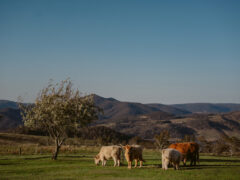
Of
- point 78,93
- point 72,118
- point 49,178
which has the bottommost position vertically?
point 49,178

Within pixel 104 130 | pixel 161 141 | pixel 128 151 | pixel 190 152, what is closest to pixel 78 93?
pixel 128 151

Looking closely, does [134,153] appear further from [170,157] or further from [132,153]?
[170,157]

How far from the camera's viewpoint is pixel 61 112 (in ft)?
110

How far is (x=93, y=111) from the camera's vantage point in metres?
35.1

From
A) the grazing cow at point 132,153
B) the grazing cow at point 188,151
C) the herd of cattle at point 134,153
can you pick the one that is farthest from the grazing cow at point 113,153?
the grazing cow at point 188,151

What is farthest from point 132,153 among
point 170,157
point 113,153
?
point 170,157

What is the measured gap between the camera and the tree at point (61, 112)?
3378 cm

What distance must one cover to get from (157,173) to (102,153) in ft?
25.6

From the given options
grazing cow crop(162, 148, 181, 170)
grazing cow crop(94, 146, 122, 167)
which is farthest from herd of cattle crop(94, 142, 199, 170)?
grazing cow crop(162, 148, 181, 170)

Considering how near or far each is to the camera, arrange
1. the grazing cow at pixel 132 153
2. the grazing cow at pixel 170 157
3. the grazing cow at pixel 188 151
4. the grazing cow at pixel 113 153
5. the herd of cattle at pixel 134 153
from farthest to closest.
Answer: the grazing cow at pixel 188 151
the grazing cow at pixel 113 153
the herd of cattle at pixel 134 153
the grazing cow at pixel 132 153
the grazing cow at pixel 170 157

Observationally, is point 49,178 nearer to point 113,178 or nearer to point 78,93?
point 113,178

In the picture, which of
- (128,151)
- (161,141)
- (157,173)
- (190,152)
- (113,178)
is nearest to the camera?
(113,178)

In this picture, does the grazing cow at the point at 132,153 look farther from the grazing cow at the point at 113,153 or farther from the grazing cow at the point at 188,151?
the grazing cow at the point at 188,151

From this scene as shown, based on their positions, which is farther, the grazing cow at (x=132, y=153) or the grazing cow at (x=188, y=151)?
the grazing cow at (x=188, y=151)
